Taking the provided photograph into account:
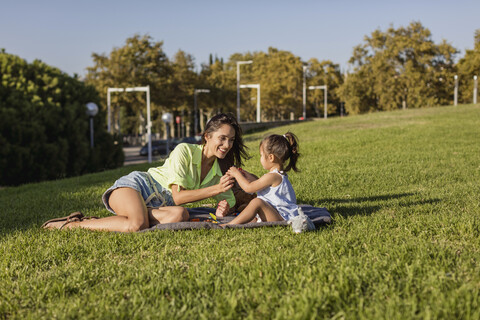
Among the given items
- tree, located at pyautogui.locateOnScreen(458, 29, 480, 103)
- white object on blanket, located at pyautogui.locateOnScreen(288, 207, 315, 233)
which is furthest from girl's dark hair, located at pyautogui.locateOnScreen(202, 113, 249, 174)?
tree, located at pyautogui.locateOnScreen(458, 29, 480, 103)

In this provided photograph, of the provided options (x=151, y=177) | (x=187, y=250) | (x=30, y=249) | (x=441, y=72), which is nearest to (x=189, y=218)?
(x=151, y=177)

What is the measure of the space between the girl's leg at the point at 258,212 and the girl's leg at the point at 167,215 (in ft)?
1.75

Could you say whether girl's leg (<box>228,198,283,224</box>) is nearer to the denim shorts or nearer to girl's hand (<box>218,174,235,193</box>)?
girl's hand (<box>218,174,235,193</box>)

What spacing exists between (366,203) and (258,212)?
1993 millimetres

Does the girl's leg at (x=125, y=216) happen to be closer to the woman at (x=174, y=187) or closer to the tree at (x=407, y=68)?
the woman at (x=174, y=187)

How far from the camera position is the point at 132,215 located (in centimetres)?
507

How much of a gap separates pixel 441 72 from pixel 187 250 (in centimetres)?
4849

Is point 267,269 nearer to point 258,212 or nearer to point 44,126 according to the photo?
point 258,212

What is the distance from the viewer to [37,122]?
17281 millimetres

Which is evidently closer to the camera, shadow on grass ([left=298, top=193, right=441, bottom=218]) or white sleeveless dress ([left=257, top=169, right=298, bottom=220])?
white sleeveless dress ([left=257, top=169, right=298, bottom=220])

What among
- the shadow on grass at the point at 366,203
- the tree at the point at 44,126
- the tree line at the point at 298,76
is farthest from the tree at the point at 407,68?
the shadow on grass at the point at 366,203

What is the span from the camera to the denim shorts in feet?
17.5

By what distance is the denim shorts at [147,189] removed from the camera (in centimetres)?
534

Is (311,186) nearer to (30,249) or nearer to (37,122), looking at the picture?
(30,249)
